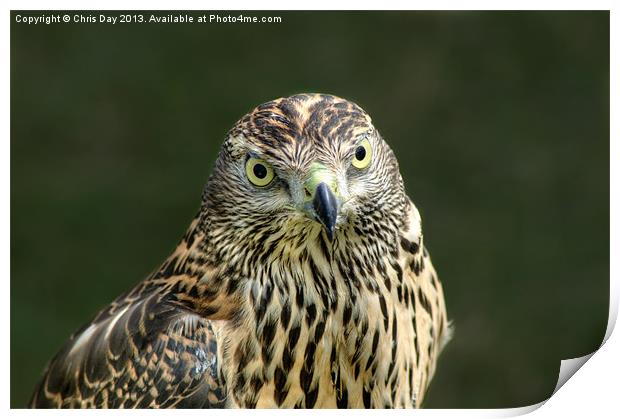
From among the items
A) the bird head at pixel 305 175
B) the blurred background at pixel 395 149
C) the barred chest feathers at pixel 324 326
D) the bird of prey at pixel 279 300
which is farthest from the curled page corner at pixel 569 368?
the bird head at pixel 305 175

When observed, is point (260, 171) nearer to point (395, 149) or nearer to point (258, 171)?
point (258, 171)

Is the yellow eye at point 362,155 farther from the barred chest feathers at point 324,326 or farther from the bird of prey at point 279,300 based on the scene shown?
the barred chest feathers at point 324,326

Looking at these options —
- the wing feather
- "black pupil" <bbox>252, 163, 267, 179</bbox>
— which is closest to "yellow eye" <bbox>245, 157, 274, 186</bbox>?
"black pupil" <bbox>252, 163, 267, 179</bbox>

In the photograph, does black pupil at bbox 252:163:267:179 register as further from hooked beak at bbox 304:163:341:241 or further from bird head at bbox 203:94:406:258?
hooked beak at bbox 304:163:341:241

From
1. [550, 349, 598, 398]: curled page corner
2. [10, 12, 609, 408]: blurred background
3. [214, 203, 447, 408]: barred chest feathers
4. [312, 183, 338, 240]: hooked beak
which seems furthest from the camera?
[10, 12, 609, 408]: blurred background

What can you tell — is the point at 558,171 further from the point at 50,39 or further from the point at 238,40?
the point at 50,39

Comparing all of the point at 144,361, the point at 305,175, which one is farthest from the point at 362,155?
the point at 144,361
